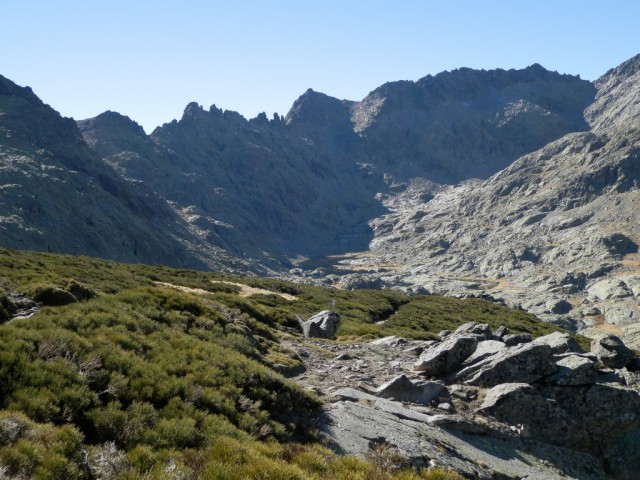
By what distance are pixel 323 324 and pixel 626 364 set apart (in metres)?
18.2

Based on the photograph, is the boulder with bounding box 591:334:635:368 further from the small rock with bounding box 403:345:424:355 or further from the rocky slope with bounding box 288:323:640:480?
the small rock with bounding box 403:345:424:355

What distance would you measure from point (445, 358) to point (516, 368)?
9.93 feet

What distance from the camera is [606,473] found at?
706 inches

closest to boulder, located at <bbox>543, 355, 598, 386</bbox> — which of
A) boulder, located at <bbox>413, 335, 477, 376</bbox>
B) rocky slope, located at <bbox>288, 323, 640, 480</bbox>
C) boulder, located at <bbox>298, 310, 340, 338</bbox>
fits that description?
rocky slope, located at <bbox>288, 323, 640, 480</bbox>

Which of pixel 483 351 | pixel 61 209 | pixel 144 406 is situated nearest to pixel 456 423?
pixel 483 351

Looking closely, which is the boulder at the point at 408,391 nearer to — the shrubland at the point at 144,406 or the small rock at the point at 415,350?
the shrubland at the point at 144,406

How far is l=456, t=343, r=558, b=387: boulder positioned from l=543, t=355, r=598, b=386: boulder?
11.1 inches

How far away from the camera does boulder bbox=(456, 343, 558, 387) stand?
63.3ft

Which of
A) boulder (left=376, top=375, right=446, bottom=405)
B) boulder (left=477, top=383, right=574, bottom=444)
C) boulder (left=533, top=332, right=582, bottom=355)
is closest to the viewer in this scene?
boulder (left=376, top=375, right=446, bottom=405)

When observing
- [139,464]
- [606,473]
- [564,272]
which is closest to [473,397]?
[606,473]

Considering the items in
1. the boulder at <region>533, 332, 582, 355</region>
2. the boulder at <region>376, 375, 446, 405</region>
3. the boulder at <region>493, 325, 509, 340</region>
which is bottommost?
the boulder at <region>376, 375, 446, 405</region>

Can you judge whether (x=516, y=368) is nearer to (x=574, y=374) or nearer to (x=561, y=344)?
(x=574, y=374)

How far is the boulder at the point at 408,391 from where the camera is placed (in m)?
16.2

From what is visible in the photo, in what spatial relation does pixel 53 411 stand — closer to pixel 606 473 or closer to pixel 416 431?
pixel 416 431
